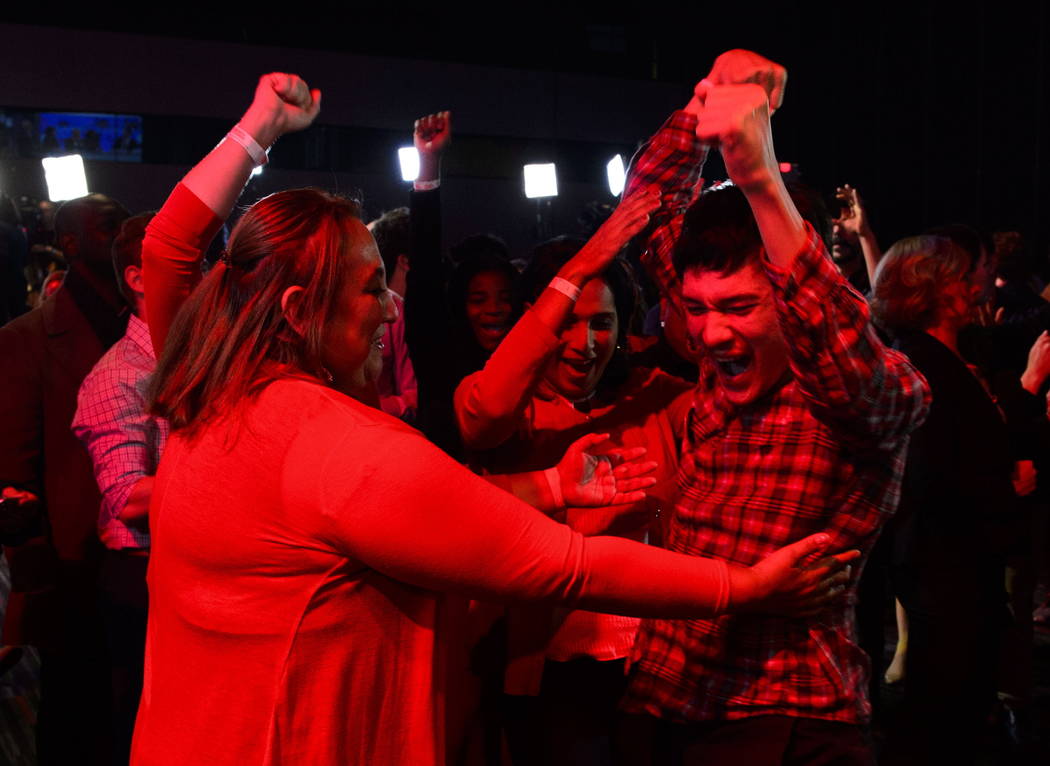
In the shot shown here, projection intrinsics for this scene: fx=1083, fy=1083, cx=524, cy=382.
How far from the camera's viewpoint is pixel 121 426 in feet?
8.00

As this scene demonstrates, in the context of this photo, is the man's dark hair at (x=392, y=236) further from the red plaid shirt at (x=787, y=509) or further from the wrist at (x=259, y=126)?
the red plaid shirt at (x=787, y=509)

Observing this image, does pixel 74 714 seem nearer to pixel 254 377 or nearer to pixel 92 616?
pixel 92 616

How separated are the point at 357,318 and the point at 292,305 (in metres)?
0.09

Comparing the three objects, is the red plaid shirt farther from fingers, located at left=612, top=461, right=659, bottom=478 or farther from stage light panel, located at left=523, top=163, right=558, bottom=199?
stage light panel, located at left=523, top=163, right=558, bottom=199

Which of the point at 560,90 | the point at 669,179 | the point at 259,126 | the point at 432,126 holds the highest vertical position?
the point at 560,90

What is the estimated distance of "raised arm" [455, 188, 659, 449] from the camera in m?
1.91

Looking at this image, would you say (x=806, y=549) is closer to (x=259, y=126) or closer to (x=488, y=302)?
(x=259, y=126)

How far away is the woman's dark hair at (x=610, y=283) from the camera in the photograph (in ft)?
7.25

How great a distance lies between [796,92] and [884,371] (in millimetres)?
11435

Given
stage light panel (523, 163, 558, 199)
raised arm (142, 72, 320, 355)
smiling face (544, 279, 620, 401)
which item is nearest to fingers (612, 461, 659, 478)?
smiling face (544, 279, 620, 401)

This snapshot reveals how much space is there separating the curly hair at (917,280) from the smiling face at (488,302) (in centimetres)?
108

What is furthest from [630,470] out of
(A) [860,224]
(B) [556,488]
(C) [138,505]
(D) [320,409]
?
(A) [860,224]

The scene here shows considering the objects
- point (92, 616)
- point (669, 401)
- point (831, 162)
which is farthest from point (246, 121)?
point (831, 162)

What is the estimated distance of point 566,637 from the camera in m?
2.05
